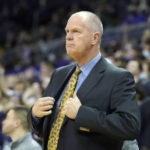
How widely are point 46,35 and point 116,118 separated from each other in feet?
39.4

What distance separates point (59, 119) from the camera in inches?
103

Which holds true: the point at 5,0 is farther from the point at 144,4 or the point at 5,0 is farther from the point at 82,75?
the point at 82,75

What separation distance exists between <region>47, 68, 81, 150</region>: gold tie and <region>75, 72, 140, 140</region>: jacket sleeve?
26 centimetres

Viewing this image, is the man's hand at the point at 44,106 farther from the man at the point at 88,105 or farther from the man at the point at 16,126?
the man at the point at 16,126

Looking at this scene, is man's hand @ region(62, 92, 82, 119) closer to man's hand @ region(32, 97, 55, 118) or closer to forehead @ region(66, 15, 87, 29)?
man's hand @ region(32, 97, 55, 118)

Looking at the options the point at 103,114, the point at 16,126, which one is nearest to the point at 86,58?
the point at 103,114

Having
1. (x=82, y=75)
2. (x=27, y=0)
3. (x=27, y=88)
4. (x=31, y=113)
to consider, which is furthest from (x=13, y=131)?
(x=27, y=0)

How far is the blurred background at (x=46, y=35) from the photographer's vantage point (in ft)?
28.0

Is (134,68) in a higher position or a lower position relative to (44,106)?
lower

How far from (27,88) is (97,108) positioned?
537 cm

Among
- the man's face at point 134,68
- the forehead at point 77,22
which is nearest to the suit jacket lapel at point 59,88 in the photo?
the forehead at point 77,22

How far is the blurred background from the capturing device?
8.55m

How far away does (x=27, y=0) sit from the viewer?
1659 cm

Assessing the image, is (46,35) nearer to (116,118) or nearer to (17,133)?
(17,133)
